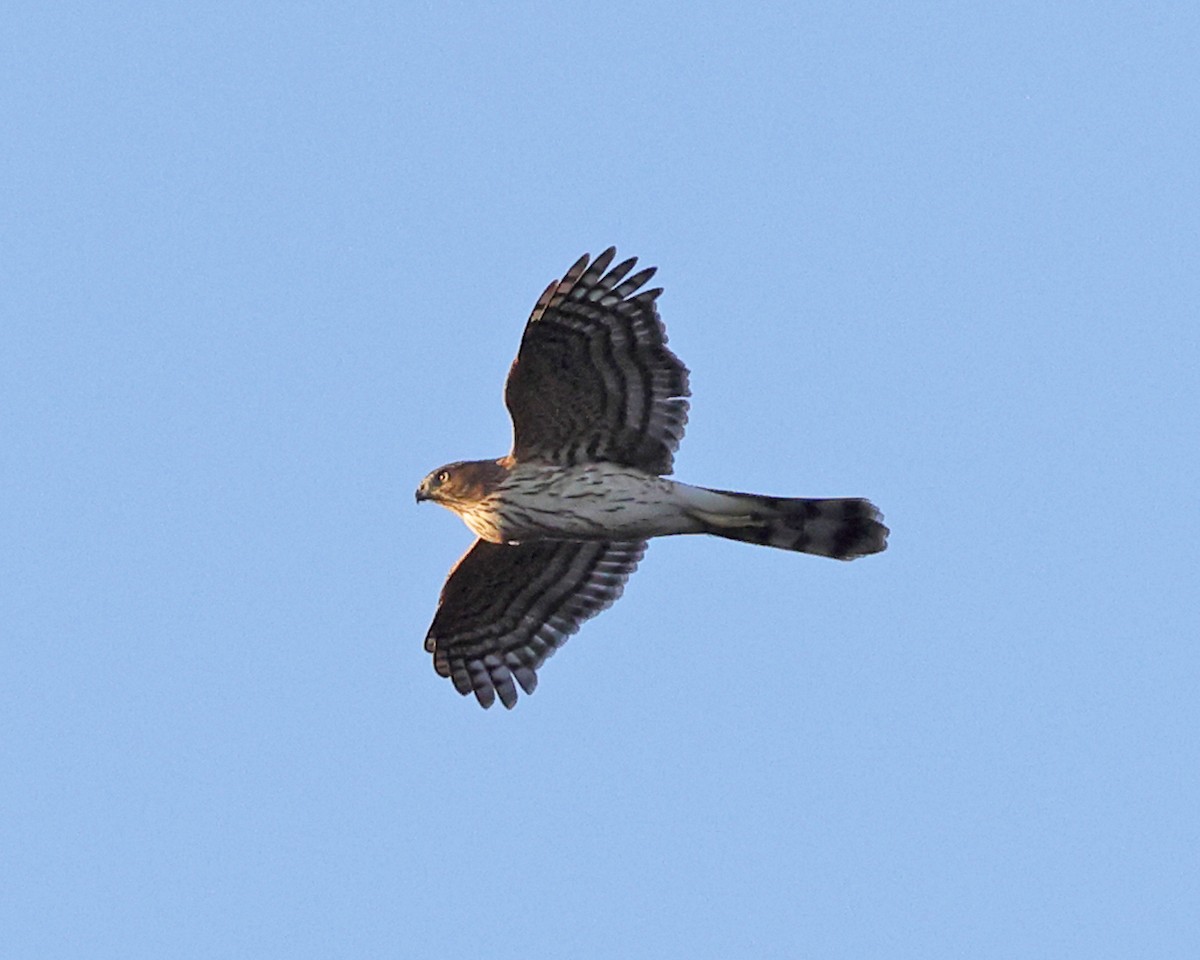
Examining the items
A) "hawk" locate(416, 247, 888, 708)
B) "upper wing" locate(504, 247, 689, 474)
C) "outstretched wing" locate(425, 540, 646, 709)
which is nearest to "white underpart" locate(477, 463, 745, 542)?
"hawk" locate(416, 247, 888, 708)

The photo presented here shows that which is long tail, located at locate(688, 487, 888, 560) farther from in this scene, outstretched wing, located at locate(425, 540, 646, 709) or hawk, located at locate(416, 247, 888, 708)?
outstretched wing, located at locate(425, 540, 646, 709)

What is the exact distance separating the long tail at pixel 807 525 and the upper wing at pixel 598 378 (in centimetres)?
53

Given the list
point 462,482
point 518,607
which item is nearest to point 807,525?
point 462,482

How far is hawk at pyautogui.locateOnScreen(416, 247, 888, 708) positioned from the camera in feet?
46.0

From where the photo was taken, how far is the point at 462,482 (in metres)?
14.4

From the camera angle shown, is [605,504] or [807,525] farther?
[807,525]

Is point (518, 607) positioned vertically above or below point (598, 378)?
below

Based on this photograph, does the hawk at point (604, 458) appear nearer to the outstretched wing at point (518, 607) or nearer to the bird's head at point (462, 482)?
the bird's head at point (462, 482)

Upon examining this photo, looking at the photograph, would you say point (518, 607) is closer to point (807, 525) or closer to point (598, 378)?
point (598, 378)

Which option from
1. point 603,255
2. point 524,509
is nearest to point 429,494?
point 524,509

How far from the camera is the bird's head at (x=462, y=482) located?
46.7ft

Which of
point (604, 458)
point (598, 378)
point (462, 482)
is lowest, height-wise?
point (462, 482)

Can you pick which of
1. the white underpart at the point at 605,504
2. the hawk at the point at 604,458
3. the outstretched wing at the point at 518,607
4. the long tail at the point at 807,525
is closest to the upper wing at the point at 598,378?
the hawk at the point at 604,458

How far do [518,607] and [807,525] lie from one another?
95.1 inches
